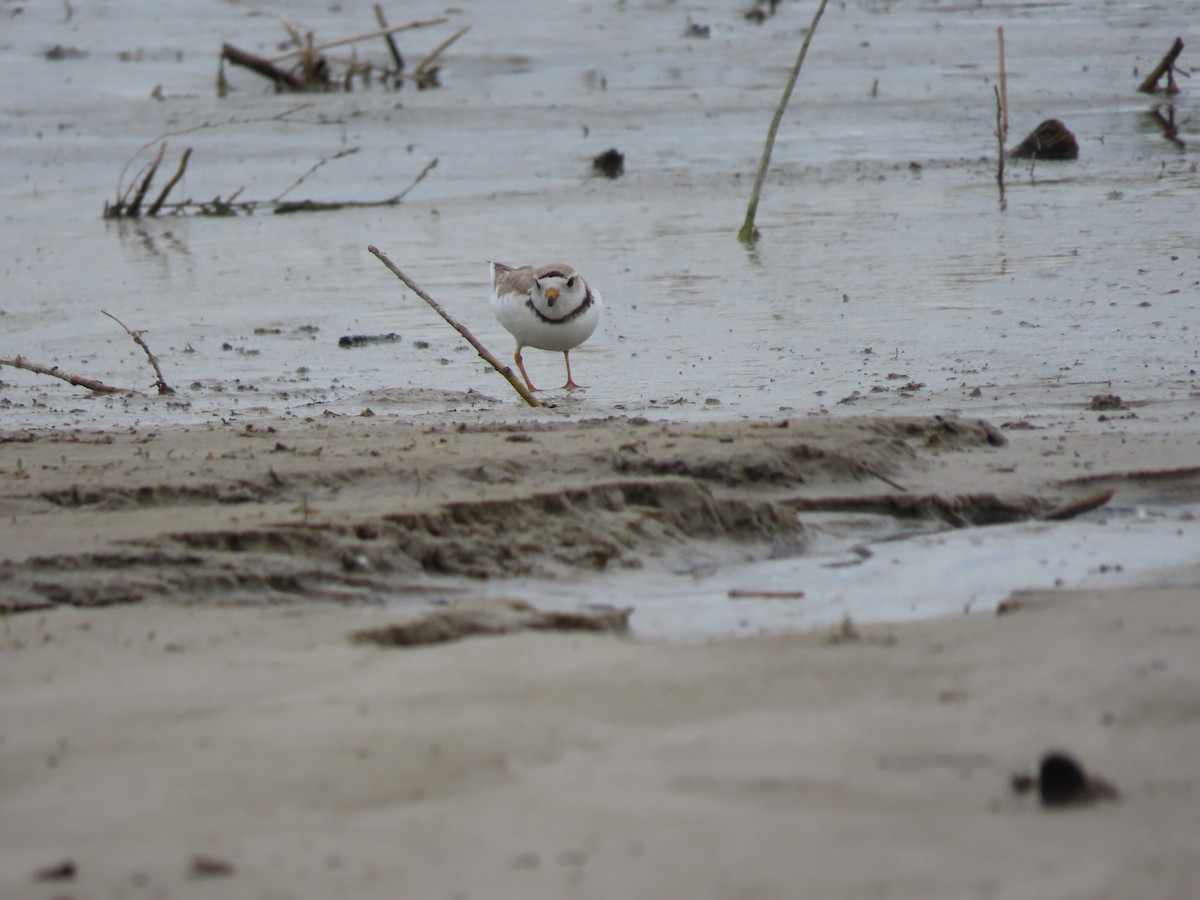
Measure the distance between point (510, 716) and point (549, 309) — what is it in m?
4.56

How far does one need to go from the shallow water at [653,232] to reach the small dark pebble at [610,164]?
0.59 feet

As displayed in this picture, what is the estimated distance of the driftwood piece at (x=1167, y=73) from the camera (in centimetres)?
1499

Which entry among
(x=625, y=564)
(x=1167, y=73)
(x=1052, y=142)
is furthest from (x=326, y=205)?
(x=625, y=564)

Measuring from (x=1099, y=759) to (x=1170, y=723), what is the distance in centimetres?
22

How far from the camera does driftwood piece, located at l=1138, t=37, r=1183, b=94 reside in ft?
49.2

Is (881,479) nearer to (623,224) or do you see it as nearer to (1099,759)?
(1099,759)

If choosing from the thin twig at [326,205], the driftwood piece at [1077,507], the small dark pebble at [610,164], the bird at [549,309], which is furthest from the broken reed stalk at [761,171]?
the driftwood piece at [1077,507]

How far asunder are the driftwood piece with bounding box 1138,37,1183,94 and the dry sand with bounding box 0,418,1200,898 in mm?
11736

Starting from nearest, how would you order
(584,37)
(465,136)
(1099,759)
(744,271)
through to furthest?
(1099,759) → (744,271) → (465,136) → (584,37)

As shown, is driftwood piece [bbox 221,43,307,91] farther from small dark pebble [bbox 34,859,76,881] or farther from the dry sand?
small dark pebble [bbox 34,859,76,881]

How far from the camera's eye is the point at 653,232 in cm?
1102

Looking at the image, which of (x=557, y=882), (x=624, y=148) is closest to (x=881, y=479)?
(x=557, y=882)

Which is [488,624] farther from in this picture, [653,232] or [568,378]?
[653,232]

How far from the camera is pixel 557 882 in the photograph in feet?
7.80
